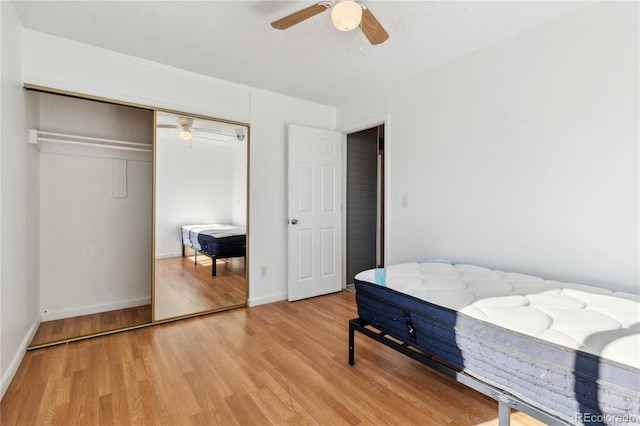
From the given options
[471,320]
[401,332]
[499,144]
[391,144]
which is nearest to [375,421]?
[401,332]

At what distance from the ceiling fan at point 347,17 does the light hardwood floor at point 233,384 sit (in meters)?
2.16

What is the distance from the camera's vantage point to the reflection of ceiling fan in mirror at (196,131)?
3.03m

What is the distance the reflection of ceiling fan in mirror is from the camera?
303 centimetres

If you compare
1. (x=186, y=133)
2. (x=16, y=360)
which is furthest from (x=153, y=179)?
(x=16, y=360)

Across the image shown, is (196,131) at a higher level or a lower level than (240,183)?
higher

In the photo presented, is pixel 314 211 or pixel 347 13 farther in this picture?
pixel 314 211

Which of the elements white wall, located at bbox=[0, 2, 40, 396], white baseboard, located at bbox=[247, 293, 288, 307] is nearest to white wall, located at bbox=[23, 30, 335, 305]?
white baseboard, located at bbox=[247, 293, 288, 307]

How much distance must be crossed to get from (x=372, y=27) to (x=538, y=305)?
1.80 m

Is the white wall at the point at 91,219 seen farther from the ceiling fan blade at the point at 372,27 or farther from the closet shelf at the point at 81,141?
the ceiling fan blade at the point at 372,27

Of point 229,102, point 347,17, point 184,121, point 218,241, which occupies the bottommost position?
point 218,241

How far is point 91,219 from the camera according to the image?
10.1ft

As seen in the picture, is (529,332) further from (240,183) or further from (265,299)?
(240,183)

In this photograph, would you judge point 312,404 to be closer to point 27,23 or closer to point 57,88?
point 57,88

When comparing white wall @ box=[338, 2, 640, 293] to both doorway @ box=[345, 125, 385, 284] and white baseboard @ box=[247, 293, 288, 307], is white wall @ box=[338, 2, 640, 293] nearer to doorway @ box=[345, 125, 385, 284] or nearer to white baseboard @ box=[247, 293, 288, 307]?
doorway @ box=[345, 125, 385, 284]
